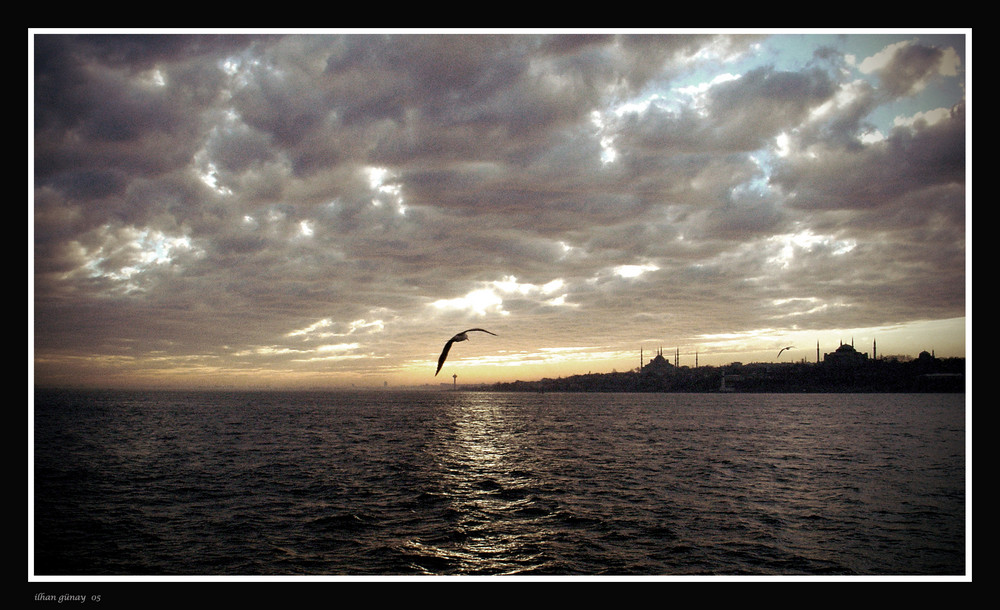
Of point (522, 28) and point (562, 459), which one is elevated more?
point (522, 28)

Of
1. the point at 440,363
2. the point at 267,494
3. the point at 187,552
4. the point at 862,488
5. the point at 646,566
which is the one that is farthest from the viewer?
the point at 862,488

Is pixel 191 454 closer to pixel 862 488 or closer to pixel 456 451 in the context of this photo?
pixel 456 451

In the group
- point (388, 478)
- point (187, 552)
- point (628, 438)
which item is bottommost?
Answer: point (628, 438)

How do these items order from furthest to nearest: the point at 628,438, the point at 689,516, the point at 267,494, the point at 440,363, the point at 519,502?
the point at 628,438 → the point at 267,494 → the point at 519,502 → the point at 689,516 → the point at 440,363

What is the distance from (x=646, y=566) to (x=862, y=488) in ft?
69.9

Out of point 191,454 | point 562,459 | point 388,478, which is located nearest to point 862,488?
point 562,459

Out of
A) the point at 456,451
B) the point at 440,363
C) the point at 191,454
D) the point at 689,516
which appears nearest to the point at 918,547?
the point at 689,516

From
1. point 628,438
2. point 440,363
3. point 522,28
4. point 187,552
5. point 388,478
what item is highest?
point 522,28

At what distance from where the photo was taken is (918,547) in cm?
1944

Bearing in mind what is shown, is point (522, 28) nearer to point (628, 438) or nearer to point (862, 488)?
point (862, 488)

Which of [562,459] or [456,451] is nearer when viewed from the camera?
[562,459]

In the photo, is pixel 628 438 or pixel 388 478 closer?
pixel 388 478
